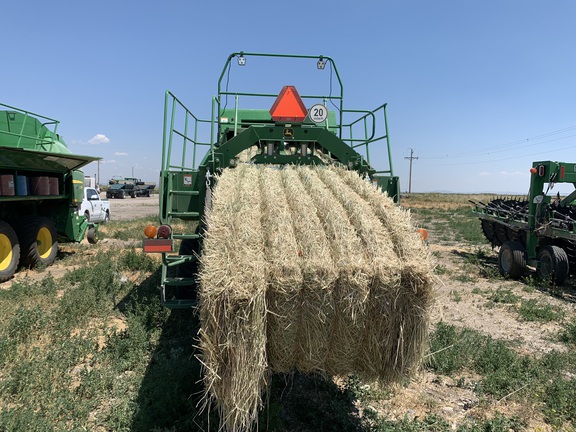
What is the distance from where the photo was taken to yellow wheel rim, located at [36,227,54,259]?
942 centimetres

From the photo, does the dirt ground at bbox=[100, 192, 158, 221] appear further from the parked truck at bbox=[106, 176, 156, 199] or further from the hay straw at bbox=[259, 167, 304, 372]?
the hay straw at bbox=[259, 167, 304, 372]

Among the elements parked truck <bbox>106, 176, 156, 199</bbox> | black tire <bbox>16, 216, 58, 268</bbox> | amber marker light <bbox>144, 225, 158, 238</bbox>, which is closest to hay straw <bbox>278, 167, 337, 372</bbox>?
amber marker light <bbox>144, 225, 158, 238</bbox>

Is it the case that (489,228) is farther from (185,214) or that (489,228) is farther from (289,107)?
(185,214)

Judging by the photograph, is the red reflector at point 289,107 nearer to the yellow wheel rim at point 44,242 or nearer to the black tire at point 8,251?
the black tire at point 8,251

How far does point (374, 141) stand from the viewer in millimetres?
5543

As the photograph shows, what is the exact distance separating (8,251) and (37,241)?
104cm

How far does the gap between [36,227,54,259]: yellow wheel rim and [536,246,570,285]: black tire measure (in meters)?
11.4

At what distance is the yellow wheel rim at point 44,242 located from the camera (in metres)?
9.42

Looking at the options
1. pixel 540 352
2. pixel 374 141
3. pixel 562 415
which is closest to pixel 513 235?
pixel 540 352

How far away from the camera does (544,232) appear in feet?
28.8

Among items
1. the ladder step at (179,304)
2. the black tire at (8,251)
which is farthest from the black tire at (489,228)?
the black tire at (8,251)

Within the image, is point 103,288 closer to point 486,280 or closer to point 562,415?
point 562,415

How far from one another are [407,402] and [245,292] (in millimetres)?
2513

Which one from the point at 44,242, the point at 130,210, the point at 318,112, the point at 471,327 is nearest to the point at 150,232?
the point at 318,112
